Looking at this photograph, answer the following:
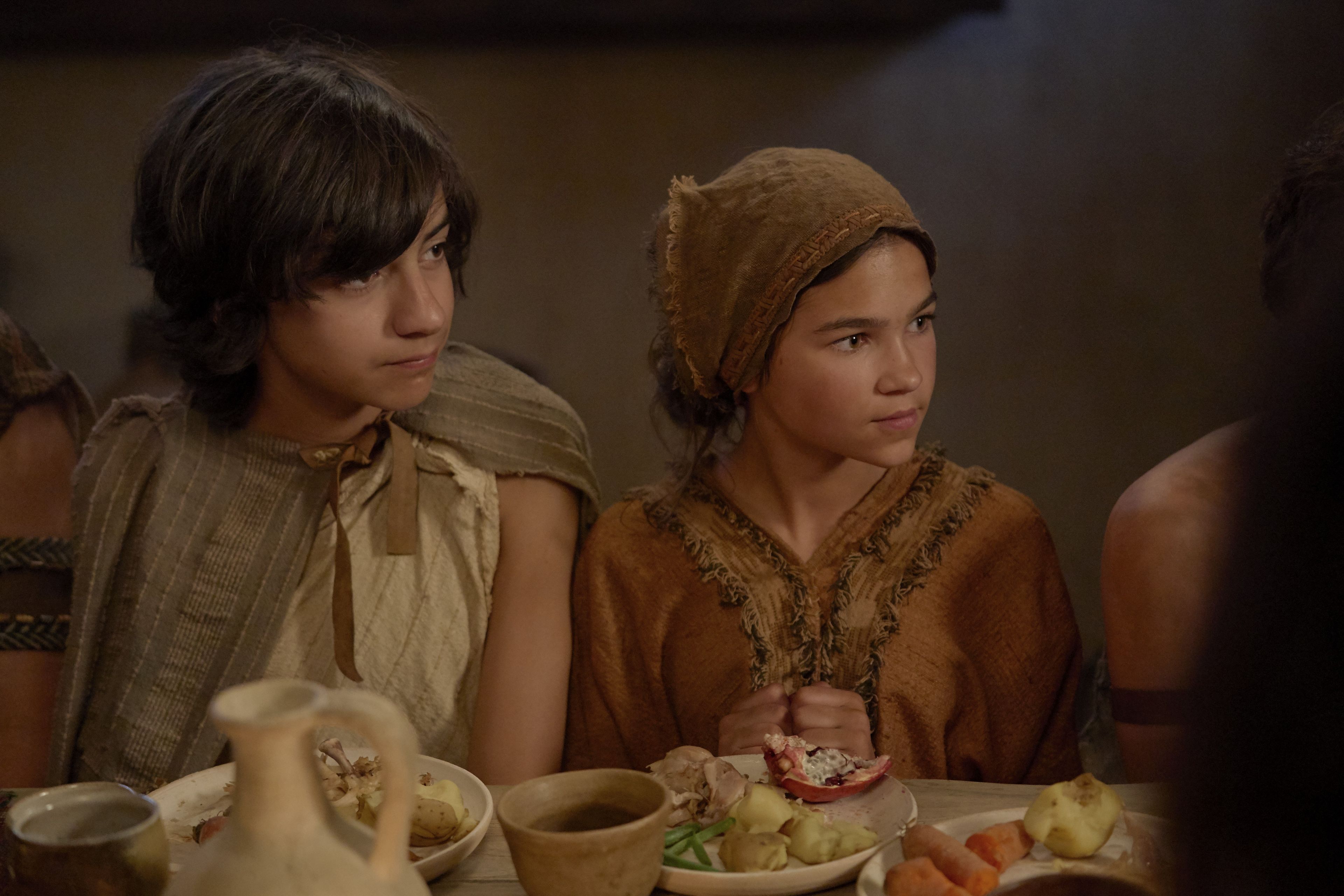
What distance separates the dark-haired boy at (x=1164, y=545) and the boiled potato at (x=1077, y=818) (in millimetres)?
436

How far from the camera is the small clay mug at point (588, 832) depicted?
97 cm

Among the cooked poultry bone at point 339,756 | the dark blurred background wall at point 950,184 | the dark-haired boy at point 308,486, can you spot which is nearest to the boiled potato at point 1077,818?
the cooked poultry bone at point 339,756

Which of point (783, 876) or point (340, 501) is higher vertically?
point (340, 501)

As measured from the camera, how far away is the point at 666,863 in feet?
3.77

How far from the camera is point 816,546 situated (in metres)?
1.80

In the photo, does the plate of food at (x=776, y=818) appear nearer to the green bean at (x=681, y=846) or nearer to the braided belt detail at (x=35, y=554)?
the green bean at (x=681, y=846)

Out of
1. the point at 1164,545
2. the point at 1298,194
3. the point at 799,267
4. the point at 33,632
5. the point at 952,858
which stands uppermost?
the point at 1298,194

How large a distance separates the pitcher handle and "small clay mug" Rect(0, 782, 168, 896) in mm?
278

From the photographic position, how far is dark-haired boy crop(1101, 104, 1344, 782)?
1562mm

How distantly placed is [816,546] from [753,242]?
0.47 m

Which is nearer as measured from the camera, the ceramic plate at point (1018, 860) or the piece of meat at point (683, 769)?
the ceramic plate at point (1018, 860)

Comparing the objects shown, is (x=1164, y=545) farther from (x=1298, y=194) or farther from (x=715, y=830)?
(x=715, y=830)

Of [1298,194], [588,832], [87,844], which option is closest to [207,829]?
[87,844]

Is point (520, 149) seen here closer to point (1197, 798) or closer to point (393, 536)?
point (393, 536)
